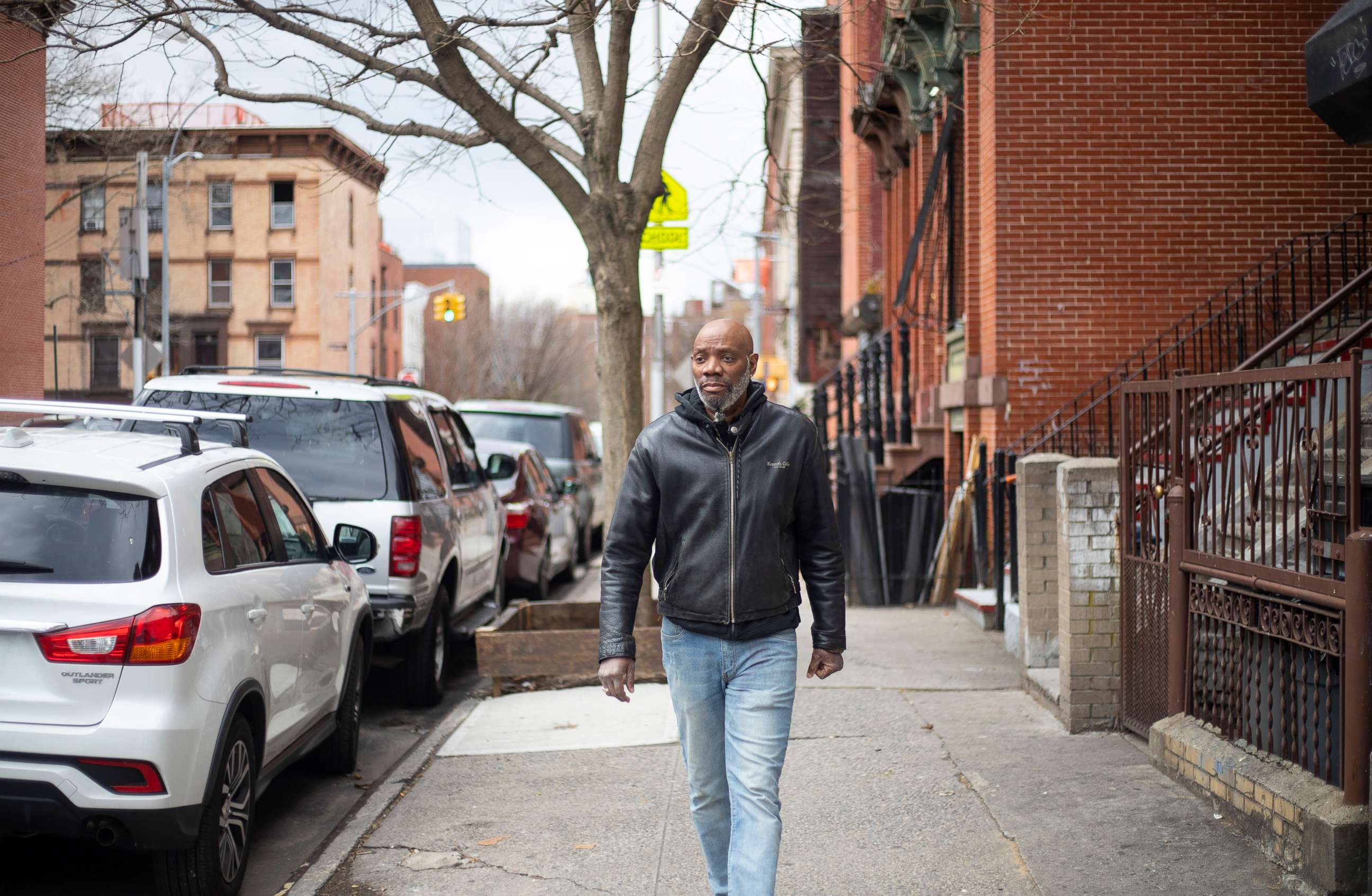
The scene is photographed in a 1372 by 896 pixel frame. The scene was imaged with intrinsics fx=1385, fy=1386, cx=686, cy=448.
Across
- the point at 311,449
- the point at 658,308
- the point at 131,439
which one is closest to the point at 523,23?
the point at 311,449

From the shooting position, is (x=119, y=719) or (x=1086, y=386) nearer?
(x=119, y=719)

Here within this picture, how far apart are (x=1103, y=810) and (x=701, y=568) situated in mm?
2574

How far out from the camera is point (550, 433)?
1727cm

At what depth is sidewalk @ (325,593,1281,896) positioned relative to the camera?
16.5ft

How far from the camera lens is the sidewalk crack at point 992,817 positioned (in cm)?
500

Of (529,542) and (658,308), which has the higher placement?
(658,308)

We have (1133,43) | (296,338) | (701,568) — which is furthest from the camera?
(296,338)

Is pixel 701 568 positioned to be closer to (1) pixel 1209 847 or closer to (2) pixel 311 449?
(1) pixel 1209 847

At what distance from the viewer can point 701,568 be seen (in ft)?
13.4

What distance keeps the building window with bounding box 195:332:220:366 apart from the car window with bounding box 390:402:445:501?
1860 inches

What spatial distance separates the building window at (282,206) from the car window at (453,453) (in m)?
46.0

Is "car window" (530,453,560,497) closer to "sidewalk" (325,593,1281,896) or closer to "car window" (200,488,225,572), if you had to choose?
"sidewalk" (325,593,1281,896)

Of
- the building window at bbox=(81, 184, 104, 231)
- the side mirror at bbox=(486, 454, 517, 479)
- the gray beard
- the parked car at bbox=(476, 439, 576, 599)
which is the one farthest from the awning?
the building window at bbox=(81, 184, 104, 231)

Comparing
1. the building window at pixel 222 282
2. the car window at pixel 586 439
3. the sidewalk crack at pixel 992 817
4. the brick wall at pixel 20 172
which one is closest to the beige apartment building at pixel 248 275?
the building window at pixel 222 282
